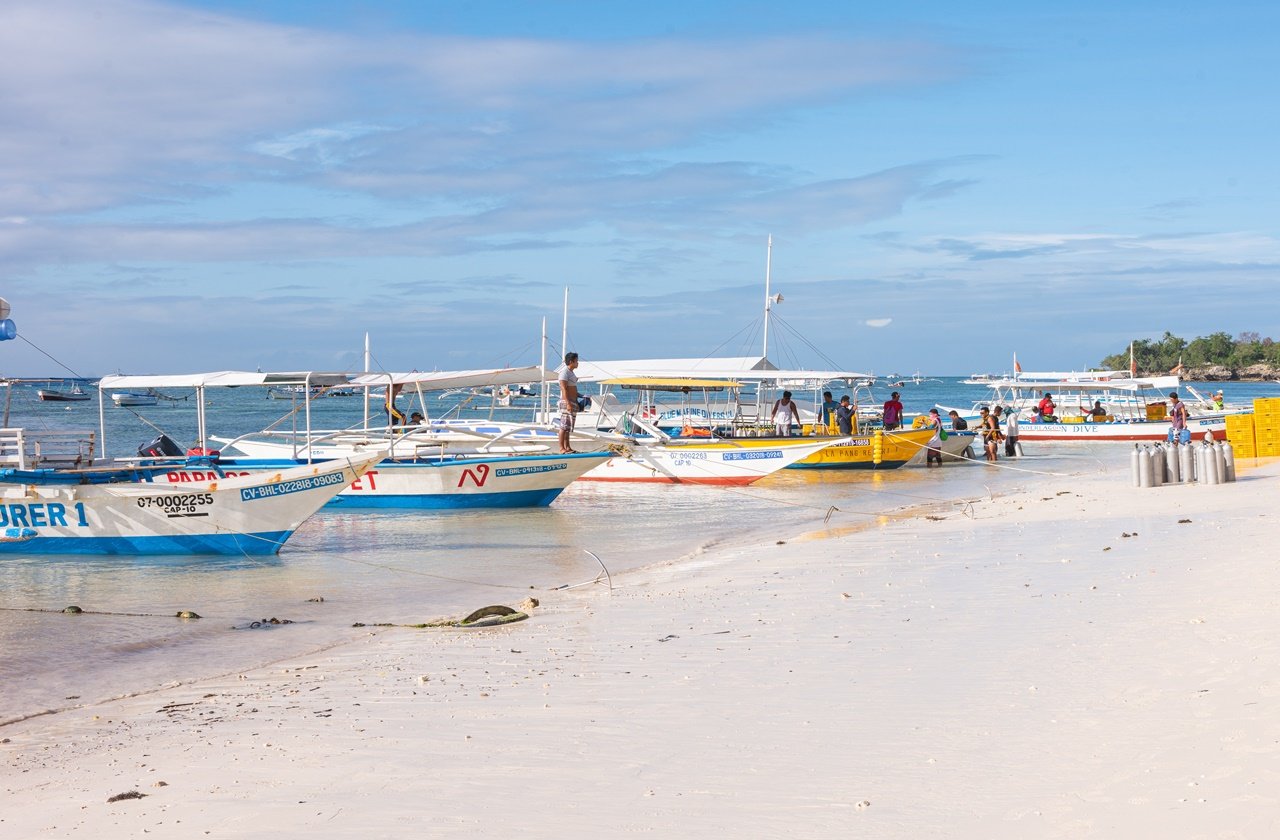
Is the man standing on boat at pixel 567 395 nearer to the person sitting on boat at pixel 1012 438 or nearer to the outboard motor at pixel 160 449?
the outboard motor at pixel 160 449

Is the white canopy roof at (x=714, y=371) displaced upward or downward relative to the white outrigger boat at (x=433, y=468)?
upward

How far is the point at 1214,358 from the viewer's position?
14000 cm

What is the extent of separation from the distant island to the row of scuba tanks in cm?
11972

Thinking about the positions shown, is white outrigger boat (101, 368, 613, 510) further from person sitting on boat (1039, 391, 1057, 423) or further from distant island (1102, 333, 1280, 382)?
distant island (1102, 333, 1280, 382)

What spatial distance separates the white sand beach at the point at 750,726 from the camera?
4.81 m

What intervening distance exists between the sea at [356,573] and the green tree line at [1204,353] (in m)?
115

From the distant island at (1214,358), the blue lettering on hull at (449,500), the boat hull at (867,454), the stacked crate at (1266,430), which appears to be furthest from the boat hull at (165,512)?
the distant island at (1214,358)

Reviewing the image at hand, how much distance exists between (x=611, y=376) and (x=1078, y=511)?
48.5ft

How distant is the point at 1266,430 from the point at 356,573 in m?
19.6

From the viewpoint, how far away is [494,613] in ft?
33.2

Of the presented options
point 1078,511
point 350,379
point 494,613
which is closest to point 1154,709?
point 494,613

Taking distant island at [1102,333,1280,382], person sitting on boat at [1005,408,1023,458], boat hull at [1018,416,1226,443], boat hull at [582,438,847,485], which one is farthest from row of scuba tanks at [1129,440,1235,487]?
distant island at [1102,333,1280,382]

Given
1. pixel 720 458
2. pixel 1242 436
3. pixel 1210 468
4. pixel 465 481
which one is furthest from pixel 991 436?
pixel 465 481

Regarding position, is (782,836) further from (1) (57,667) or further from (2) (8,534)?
(2) (8,534)
